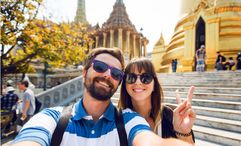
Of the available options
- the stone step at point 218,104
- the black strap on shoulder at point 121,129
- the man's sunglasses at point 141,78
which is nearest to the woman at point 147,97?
the man's sunglasses at point 141,78

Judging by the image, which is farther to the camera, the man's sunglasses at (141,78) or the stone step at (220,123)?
the stone step at (220,123)

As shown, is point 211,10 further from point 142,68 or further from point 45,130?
point 45,130

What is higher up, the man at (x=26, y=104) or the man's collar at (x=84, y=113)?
the man's collar at (x=84, y=113)

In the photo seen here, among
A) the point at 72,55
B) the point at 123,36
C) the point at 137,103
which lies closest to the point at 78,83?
the point at 72,55

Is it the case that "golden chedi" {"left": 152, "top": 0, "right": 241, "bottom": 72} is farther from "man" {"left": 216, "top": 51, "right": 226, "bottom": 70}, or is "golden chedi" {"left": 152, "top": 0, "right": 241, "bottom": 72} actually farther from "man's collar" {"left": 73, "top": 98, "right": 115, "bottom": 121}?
"man's collar" {"left": 73, "top": 98, "right": 115, "bottom": 121}

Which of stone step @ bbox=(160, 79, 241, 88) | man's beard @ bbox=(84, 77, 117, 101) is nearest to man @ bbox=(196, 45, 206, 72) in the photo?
stone step @ bbox=(160, 79, 241, 88)

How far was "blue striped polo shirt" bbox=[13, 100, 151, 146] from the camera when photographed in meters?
1.57

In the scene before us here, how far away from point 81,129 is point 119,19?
137 feet

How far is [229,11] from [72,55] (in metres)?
11.7

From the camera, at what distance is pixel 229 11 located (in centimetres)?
1614

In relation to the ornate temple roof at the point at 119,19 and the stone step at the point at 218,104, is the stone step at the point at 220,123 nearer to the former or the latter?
the stone step at the point at 218,104

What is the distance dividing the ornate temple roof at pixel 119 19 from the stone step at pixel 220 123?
37763 mm

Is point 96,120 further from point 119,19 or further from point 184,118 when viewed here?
point 119,19

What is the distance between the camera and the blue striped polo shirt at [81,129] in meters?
1.57
